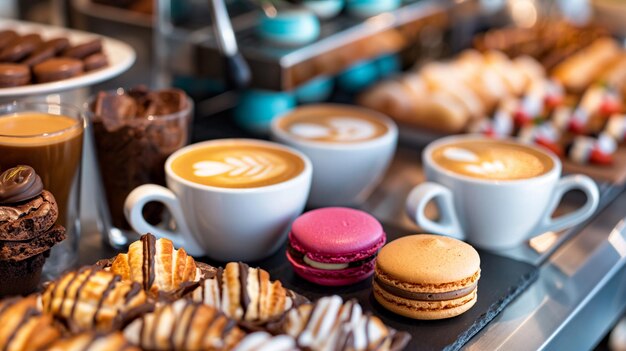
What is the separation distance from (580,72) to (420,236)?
3.65 feet

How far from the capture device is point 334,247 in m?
1.06

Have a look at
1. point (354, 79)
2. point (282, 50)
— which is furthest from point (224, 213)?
point (354, 79)

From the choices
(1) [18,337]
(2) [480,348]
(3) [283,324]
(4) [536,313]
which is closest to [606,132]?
(4) [536,313]

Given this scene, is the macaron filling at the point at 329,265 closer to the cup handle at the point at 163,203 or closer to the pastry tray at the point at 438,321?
the pastry tray at the point at 438,321

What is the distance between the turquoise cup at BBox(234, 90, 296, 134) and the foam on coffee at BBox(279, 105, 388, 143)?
0.60 feet

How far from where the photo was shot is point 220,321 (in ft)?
2.75

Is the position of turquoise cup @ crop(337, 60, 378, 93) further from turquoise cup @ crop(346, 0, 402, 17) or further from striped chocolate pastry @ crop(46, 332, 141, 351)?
striped chocolate pastry @ crop(46, 332, 141, 351)

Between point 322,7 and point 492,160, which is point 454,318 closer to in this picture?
point 492,160

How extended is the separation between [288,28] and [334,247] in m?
0.68

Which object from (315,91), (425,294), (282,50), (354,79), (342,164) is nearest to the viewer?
(425,294)

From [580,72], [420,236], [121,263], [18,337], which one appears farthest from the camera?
[580,72]

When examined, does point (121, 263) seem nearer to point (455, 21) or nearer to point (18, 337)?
point (18, 337)

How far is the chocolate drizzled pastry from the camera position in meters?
0.98

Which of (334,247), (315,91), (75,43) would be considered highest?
(75,43)
